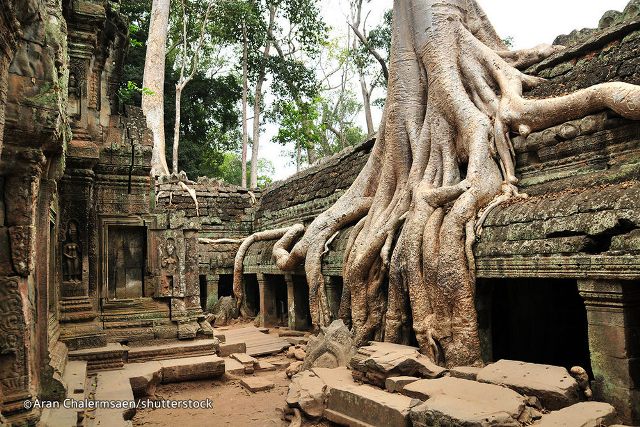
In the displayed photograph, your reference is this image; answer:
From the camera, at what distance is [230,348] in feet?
25.4

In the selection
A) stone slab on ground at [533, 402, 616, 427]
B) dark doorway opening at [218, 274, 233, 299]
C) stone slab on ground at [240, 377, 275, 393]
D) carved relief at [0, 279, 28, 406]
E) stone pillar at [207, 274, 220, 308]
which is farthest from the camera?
dark doorway opening at [218, 274, 233, 299]

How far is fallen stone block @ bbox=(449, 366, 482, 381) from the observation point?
438 centimetres

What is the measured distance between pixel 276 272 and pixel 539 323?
5283 mm

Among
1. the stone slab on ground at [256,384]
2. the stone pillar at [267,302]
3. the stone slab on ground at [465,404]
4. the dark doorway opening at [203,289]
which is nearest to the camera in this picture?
the stone slab on ground at [465,404]

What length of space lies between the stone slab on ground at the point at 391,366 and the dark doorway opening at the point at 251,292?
7261mm

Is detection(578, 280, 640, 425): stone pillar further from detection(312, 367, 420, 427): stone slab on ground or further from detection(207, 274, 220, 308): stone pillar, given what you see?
detection(207, 274, 220, 308): stone pillar

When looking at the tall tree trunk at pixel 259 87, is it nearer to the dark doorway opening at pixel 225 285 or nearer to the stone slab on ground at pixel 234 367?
the dark doorway opening at pixel 225 285

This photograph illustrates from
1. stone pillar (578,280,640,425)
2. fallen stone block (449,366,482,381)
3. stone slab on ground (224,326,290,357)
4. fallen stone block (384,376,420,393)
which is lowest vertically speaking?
stone slab on ground (224,326,290,357)

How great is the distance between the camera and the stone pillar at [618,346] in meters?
3.76

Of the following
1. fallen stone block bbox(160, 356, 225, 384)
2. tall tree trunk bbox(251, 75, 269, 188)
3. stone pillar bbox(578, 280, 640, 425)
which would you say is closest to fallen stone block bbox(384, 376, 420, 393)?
stone pillar bbox(578, 280, 640, 425)

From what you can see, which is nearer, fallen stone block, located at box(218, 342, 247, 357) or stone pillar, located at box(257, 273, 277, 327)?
fallen stone block, located at box(218, 342, 247, 357)

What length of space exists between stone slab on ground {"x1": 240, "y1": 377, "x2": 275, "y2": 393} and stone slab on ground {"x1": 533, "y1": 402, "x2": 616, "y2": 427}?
359 centimetres

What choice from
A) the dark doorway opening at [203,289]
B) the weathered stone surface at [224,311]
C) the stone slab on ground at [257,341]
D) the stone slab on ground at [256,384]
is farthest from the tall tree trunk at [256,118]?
the stone slab on ground at [256,384]

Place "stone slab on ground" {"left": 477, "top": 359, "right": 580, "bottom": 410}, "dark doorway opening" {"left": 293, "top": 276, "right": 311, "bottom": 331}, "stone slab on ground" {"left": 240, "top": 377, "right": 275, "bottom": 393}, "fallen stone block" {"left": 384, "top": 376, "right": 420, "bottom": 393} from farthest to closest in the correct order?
"dark doorway opening" {"left": 293, "top": 276, "right": 311, "bottom": 331}
"stone slab on ground" {"left": 240, "top": 377, "right": 275, "bottom": 393}
"fallen stone block" {"left": 384, "top": 376, "right": 420, "bottom": 393}
"stone slab on ground" {"left": 477, "top": 359, "right": 580, "bottom": 410}
